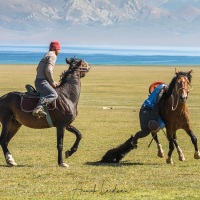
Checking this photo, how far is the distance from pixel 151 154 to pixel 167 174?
13.1ft

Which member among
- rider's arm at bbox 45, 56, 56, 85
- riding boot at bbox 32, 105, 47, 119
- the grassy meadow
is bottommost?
the grassy meadow

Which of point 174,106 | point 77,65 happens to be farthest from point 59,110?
point 174,106

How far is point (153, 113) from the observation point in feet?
50.9

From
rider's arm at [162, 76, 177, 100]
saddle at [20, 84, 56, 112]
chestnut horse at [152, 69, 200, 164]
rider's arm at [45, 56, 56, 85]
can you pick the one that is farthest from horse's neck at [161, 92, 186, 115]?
saddle at [20, 84, 56, 112]

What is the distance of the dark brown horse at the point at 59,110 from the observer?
14.8m

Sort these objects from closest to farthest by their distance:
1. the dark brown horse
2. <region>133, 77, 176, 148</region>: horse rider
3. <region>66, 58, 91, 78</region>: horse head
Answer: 1. the dark brown horse
2. <region>66, 58, 91, 78</region>: horse head
3. <region>133, 77, 176, 148</region>: horse rider

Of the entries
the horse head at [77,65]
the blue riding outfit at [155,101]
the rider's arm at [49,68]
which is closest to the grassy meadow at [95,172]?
the blue riding outfit at [155,101]

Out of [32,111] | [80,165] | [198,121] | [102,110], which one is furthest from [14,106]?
[102,110]

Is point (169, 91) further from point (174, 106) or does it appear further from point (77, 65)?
point (77, 65)

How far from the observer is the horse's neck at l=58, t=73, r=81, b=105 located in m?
14.9

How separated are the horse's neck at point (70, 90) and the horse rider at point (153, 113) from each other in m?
1.53

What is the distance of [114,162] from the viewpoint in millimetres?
15703

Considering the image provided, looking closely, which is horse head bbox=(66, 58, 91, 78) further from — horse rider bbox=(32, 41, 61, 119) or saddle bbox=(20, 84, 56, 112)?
saddle bbox=(20, 84, 56, 112)

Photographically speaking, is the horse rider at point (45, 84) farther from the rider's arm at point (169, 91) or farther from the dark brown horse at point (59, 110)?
the rider's arm at point (169, 91)
